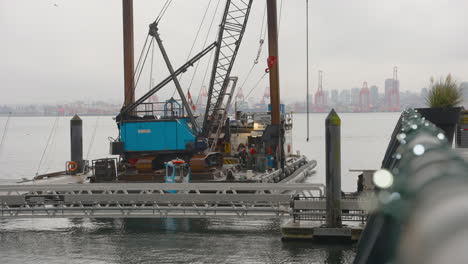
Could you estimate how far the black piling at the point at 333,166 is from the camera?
19.3 m

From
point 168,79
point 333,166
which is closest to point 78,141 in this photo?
point 168,79

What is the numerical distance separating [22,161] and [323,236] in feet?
288

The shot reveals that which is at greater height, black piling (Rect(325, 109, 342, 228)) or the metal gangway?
black piling (Rect(325, 109, 342, 228))

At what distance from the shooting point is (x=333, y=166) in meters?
19.2

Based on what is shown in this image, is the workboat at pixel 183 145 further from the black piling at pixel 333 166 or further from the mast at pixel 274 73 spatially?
the black piling at pixel 333 166

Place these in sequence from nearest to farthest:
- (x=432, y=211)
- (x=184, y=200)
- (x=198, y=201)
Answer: (x=432, y=211), (x=198, y=201), (x=184, y=200)

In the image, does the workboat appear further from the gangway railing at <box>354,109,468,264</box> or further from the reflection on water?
the gangway railing at <box>354,109,468,264</box>

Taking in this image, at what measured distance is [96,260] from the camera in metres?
20.0

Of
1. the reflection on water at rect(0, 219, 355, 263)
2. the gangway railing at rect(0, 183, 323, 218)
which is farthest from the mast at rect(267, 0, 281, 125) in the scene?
the gangway railing at rect(0, 183, 323, 218)

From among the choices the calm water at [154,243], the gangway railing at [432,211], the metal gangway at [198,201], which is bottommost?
the calm water at [154,243]

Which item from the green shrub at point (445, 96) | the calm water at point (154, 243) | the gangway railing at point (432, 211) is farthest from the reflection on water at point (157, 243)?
the gangway railing at point (432, 211)

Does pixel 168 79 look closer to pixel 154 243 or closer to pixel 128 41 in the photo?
pixel 128 41

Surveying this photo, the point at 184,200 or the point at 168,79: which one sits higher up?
the point at 168,79

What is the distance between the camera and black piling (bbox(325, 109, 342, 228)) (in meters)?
19.3
